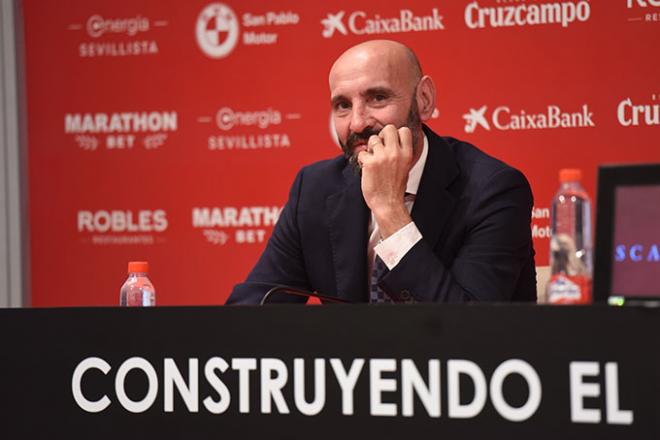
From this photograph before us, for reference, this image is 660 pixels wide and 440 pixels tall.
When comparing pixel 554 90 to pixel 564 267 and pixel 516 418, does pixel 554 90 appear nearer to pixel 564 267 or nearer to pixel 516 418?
pixel 564 267

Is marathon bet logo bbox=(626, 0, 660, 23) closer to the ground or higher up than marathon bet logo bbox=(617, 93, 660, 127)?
higher up

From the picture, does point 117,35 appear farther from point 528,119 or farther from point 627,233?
point 627,233

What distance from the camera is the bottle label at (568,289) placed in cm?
118

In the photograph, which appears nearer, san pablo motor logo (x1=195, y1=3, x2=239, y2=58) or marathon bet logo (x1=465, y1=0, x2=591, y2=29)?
marathon bet logo (x1=465, y1=0, x2=591, y2=29)

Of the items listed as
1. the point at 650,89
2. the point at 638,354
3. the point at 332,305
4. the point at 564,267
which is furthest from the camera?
the point at 650,89

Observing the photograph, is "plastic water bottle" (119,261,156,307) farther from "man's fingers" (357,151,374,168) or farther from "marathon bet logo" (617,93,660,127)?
"marathon bet logo" (617,93,660,127)

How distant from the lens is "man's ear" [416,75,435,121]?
7.14ft

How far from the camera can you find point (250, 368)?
1.16m

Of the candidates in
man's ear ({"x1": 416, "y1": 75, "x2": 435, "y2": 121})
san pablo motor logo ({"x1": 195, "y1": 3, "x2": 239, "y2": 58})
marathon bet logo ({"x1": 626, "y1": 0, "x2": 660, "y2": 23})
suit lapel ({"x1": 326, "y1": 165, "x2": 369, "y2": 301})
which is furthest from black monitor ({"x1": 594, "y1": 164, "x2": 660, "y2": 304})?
san pablo motor logo ({"x1": 195, "y1": 3, "x2": 239, "y2": 58})

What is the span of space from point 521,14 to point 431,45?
360 mm

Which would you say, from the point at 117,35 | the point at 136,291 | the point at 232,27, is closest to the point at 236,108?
the point at 232,27

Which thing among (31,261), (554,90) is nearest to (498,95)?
(554,90)

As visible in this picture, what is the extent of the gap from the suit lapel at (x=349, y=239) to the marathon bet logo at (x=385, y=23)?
1.52 m

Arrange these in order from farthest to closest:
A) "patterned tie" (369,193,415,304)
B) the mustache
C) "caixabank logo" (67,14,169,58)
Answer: "caixabank logo" (67,14,169,58) < the mustache < "patterned tie" (369,193,415,304)
